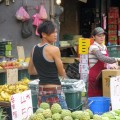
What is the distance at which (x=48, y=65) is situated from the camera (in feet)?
18.0

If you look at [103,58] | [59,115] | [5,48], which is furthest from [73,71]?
[59,115]

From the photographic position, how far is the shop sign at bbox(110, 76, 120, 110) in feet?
20.4

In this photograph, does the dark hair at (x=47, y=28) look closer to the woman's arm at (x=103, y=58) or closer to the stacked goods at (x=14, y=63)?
the woman's arm at (x=103, y=58)

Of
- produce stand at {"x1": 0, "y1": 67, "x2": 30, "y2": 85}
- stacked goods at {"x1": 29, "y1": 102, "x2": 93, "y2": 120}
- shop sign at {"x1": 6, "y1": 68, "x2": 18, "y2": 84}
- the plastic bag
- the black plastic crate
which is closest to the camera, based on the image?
stacked goods at {"x1": 29, "y1": 102, "x2": 93, "y2": 120}

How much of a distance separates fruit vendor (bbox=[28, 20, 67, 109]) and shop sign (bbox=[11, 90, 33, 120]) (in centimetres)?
39

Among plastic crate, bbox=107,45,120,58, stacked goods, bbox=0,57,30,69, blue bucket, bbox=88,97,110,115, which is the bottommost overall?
blue bucket, bbox=88,97,110,115

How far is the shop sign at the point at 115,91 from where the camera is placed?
623 cm

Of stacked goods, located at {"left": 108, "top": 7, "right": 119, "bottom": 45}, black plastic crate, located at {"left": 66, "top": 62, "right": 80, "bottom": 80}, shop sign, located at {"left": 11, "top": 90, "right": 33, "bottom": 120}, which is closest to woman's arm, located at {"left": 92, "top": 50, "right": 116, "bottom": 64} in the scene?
shop sign, located at {"left": 11, "top": 90, "right": 33, "bottom": 120}

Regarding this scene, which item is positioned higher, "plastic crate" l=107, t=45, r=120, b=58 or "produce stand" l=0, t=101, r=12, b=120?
"plastic crate" l=107, t=45, r=120, b=58

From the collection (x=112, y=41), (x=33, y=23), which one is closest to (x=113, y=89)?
(x=33, y=23)

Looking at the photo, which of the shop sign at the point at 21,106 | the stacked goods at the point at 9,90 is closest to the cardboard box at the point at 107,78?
the stacked goods at the point at 9,90

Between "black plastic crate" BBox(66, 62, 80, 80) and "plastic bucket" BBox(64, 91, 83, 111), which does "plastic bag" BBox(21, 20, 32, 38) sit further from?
"plastic bucket" BBox(64, 91, 83, 111)

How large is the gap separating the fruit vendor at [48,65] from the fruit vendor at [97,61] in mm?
1752

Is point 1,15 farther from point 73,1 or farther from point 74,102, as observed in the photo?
point 73,1
